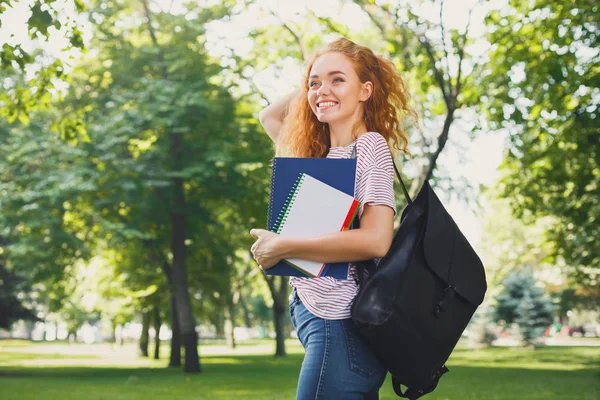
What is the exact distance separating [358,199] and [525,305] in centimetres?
3890

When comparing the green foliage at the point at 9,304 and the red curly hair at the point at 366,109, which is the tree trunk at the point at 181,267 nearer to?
the green foliage at the point at 9,304

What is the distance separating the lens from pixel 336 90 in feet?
8.96

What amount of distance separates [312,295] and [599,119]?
15968 mm

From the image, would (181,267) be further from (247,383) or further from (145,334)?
(145,334)

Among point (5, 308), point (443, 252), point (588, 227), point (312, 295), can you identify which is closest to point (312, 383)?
point (312, 295)

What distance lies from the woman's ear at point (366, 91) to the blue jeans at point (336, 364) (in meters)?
0.80

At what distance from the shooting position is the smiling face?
2.73 metres

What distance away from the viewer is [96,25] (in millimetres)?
22906

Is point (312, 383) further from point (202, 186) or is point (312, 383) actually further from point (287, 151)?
point (202, 186)

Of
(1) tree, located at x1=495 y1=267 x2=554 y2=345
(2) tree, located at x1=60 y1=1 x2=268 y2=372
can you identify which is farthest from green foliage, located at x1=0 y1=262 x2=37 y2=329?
(1) tree, located at x1=495 y1=267 x2=554 y2=345

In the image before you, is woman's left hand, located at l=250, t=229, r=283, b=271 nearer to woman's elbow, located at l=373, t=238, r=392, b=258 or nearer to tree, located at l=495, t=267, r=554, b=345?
woman's elbow, located at l=373, t=238, r=392, b=258

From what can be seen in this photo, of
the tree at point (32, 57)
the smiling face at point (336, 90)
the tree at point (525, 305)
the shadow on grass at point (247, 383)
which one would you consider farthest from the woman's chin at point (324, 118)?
the tree at point (525, 305)

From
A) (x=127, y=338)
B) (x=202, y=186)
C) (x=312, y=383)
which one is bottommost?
(x=127, y=338)

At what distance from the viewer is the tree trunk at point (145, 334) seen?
109ft
